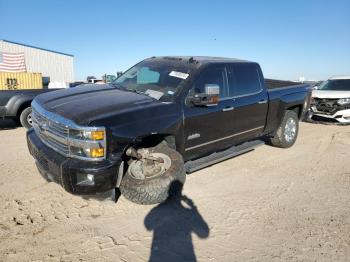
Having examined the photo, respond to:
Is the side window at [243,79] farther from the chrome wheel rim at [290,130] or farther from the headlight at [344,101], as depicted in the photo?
the headlight at [344,101]

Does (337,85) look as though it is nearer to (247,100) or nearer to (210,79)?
(247,100)

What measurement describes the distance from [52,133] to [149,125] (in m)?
1.19

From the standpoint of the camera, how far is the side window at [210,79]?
4.70m

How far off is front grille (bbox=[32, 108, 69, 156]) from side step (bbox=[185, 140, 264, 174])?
1.73 m

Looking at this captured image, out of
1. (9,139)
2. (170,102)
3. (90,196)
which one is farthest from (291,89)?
(9,139)

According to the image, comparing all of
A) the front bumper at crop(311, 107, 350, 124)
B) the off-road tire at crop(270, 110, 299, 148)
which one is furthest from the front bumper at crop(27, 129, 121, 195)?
the front bumper at crop(311, 107, 350, 124)

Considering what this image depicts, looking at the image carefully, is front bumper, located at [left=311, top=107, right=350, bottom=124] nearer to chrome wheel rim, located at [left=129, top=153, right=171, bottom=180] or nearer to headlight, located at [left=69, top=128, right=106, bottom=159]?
chrome wheel rim, located at [left=129, top=153, right=171, bottom=180]

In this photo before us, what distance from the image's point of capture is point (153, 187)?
3.92 metres

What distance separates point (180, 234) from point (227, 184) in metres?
1.70

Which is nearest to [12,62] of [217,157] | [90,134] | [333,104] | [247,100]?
[333,104]

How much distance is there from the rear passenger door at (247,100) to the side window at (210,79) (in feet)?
0.60

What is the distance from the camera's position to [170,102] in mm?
4305

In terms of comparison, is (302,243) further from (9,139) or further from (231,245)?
(9,139)

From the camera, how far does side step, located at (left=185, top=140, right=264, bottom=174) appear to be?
182 inches
